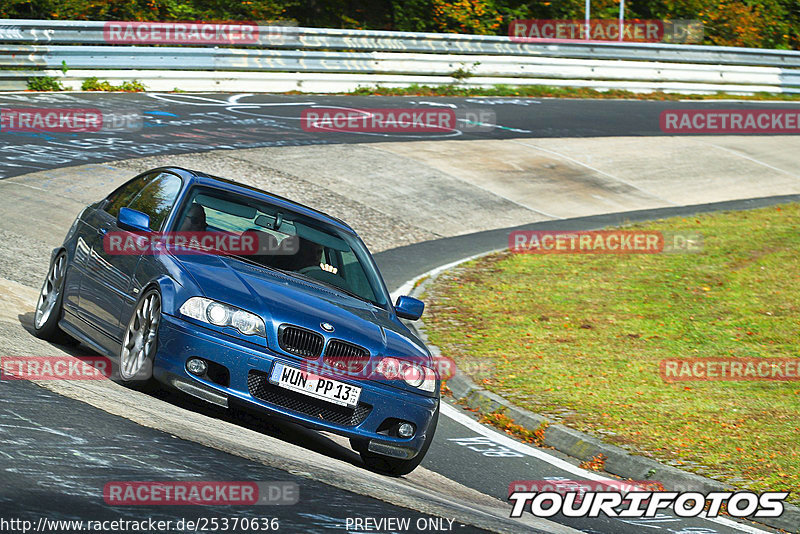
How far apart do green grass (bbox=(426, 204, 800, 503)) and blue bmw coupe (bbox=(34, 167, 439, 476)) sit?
216cm

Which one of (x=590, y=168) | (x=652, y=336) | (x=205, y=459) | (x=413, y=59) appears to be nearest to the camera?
(x=205, y=459)

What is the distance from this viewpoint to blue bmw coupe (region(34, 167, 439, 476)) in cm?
612

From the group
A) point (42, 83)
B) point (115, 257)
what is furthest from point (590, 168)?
point (115, 257)

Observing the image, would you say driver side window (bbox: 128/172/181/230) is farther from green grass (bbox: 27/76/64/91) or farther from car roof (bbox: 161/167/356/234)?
green grass (bbox: 27/76/64/91)

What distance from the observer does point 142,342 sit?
21.2 ft

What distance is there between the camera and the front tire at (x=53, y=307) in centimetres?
793

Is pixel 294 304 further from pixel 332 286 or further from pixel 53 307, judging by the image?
pixel 53 307

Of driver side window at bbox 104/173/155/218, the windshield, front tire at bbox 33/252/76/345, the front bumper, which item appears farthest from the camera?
driver side window at bbox 104/173/155/218

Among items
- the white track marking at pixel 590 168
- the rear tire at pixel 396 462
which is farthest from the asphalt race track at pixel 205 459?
the white track marking at pixel 590 168

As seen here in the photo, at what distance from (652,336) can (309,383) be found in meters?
6.07

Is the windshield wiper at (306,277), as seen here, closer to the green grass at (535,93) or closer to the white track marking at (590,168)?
the white track marking at (590,168)

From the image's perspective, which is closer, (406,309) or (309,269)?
(309,269)

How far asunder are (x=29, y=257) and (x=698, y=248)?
9385mm

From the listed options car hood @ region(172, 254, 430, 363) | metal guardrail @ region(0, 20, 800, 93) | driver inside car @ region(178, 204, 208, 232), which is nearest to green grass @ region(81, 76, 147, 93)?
metal guardrail @ region(0, 20, 800, 93)
